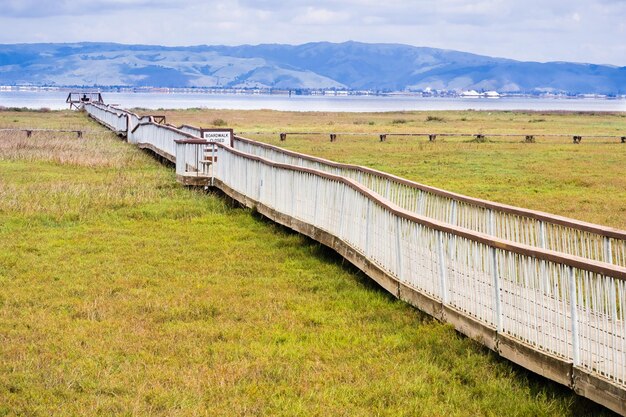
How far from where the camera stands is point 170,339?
966 centimetres

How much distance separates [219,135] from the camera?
26469 mm

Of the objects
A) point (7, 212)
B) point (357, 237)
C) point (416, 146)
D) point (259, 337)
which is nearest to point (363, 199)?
point (357, 237)

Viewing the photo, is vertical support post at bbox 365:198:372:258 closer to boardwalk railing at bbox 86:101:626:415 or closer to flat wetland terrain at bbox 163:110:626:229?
boardwalk railing at bbox 86:101:626:415

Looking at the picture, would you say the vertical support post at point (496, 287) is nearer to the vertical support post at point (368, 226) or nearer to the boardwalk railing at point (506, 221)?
the boardwalk railing at point (506, 221)

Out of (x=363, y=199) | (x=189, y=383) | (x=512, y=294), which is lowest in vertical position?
(x=189, y=383)

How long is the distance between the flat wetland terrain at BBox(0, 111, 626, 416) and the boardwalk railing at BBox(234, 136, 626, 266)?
1946mm

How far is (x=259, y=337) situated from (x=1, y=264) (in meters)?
5.50

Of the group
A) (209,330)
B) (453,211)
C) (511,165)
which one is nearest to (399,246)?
(209,330)

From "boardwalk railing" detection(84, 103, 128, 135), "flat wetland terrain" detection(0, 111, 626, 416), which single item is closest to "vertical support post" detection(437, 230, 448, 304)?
"flat wetland terrain" detection(0, 111, 626, 416)

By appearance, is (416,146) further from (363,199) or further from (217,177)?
(363,199)

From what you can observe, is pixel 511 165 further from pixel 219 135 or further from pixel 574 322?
pixel 574 322

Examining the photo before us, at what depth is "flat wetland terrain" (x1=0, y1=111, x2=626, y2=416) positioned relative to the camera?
310 inches

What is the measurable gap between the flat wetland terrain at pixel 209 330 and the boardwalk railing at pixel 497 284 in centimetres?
23

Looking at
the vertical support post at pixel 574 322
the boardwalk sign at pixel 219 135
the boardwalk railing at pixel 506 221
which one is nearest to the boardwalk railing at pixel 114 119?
the boardwalk sign at pixel 219 135
